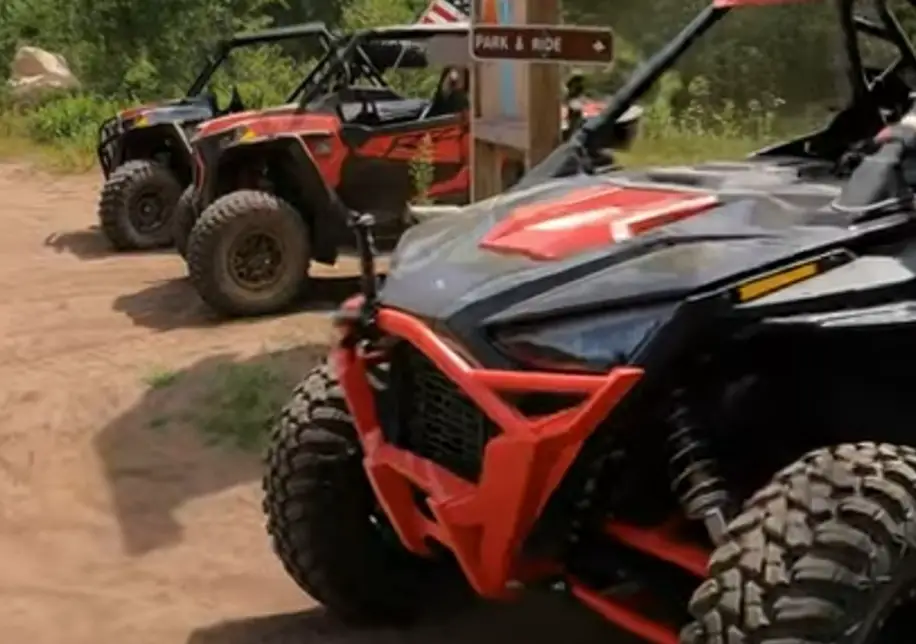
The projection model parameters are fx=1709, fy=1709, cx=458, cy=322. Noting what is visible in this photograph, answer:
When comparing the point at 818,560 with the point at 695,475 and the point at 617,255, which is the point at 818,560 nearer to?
the point at 695,475

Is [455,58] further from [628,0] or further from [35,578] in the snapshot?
[35,578]

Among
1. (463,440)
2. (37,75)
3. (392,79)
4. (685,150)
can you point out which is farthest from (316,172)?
(37,75)

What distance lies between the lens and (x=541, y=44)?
5.74m

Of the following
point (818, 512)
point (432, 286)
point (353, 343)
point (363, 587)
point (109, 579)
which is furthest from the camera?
point (109, 579)

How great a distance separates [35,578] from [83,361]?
302 cm

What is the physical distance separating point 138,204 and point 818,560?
9.61 m

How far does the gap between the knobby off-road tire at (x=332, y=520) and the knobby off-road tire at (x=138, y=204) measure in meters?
7.77

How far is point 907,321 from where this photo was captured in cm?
324

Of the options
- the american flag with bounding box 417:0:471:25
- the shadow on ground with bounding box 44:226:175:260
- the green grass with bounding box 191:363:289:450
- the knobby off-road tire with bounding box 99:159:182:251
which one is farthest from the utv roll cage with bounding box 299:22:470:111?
the green grass with bounding box 191:363:289:450

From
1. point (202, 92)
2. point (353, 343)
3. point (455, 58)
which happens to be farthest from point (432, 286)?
point (202, 92)

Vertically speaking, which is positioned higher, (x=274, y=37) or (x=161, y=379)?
(x=274, y=37)

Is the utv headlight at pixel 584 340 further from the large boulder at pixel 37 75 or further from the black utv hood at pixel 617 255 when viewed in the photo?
the large boulder at pixel 37 75

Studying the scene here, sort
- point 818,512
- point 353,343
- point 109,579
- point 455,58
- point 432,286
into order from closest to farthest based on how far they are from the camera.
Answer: point 818,512 → point 432,286 → point 353,343 → point 109,579 → point 455,58

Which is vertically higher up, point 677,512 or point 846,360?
point 846,360
